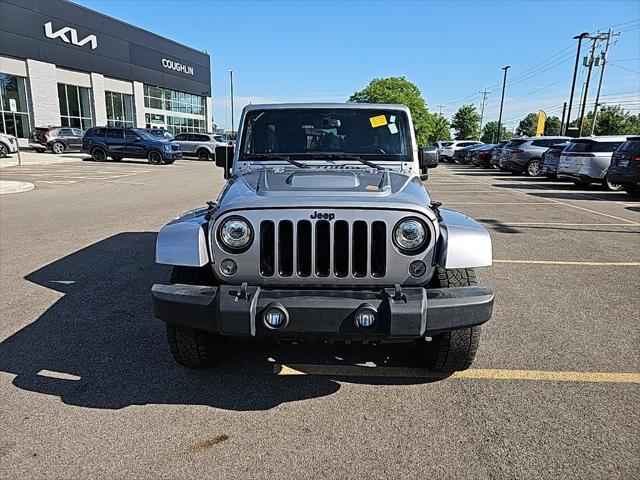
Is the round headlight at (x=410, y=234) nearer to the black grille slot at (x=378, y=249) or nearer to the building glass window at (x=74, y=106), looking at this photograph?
the black grille slot at (x=378, y=249)

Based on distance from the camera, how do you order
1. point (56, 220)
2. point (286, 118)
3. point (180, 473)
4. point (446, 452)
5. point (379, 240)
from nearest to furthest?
point (180, 473) < point (446, 452) < point (379, 240) < point (286, 118) < point (56, 220)

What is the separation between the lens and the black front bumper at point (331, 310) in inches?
99.2

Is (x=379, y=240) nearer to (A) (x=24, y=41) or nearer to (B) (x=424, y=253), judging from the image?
(B) (x=424, y=253)

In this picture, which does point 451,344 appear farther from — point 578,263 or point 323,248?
point 578,263

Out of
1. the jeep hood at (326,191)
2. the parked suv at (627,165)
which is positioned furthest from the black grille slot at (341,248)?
the parked suv at (627,165)

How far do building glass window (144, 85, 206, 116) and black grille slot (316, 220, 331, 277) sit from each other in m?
45.1

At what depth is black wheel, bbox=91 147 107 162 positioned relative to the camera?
25.8 m

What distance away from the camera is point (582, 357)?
143 inches

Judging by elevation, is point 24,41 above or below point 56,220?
above

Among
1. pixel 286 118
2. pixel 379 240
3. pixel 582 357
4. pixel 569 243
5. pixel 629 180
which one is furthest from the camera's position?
pixel 629 180

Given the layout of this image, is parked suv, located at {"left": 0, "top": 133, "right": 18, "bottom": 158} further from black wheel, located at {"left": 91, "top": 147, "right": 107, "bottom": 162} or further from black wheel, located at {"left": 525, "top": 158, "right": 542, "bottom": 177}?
black wheel, located at {"left": 525, "top": 158, "right": 542, "bottom": 177}

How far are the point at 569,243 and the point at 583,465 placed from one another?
5783 mm

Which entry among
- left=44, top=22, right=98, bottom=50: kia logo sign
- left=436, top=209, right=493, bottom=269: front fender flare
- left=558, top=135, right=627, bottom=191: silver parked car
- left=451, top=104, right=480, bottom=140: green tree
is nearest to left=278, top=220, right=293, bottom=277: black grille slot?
left=436, top=209, right=493, bottom=269: front fender flare

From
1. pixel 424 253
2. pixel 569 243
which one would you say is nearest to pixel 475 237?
pixel 424 253
